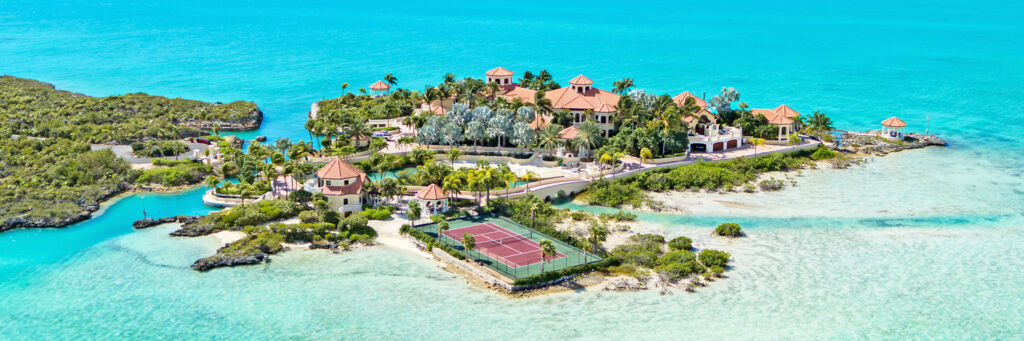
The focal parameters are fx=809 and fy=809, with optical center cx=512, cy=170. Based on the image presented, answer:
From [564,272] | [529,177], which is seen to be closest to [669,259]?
[564,272]

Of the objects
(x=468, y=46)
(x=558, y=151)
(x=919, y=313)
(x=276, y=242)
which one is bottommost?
(x=919, y=313)

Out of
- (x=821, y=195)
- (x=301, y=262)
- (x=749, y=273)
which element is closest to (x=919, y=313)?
(x=749, y=273)

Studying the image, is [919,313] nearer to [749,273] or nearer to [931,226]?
[749,273]

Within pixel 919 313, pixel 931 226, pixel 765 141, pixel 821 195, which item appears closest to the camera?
pixel 919 313

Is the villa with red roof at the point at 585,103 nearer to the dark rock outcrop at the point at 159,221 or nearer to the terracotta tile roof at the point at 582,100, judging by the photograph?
the terracotta tile roof at the point at 582,100

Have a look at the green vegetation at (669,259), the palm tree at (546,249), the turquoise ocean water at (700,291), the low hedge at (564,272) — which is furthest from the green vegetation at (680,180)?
the palm tree at (546,249)
